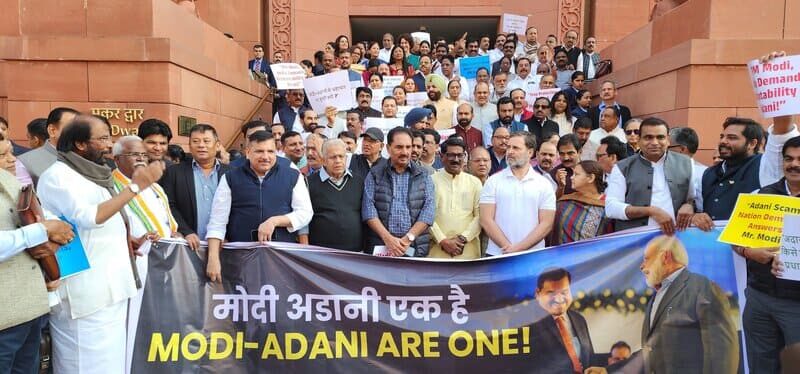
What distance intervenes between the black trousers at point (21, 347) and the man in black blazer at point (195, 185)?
141 cm

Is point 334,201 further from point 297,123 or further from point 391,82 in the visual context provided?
point 391,82

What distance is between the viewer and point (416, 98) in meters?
9.34

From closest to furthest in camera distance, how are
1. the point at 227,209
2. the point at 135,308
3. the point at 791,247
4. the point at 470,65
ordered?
the point at 791,247
the point at 135,308
the point at 227,209
the point at 470,65

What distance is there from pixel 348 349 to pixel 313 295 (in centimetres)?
47

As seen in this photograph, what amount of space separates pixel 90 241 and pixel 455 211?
2764 mm

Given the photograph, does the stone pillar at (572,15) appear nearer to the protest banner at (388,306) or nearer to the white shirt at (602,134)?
the white shirt at (602,134)

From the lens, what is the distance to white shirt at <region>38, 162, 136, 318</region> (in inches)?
122

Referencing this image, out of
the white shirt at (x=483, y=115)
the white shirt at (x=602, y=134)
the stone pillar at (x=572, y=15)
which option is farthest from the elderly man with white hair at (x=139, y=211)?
the stone pillar at (x=572, y=15)

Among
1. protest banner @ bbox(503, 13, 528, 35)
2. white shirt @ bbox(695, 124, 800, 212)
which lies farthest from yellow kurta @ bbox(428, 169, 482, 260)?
protest banner @ bbox(503, 13, 528, 35)

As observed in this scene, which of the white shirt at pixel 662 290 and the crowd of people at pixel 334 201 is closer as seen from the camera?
the crowd of people at pixel 334 201

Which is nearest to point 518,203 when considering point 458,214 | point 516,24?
point 458,214

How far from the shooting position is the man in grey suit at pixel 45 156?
4445 millimetres

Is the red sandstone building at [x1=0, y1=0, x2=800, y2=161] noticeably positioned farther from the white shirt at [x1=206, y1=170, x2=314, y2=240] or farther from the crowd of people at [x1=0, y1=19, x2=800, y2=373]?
the white shirt at [x1=206, y1=170, x2=314, y2=240]

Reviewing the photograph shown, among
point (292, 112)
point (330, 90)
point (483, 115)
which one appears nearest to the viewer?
point (330, 90)
